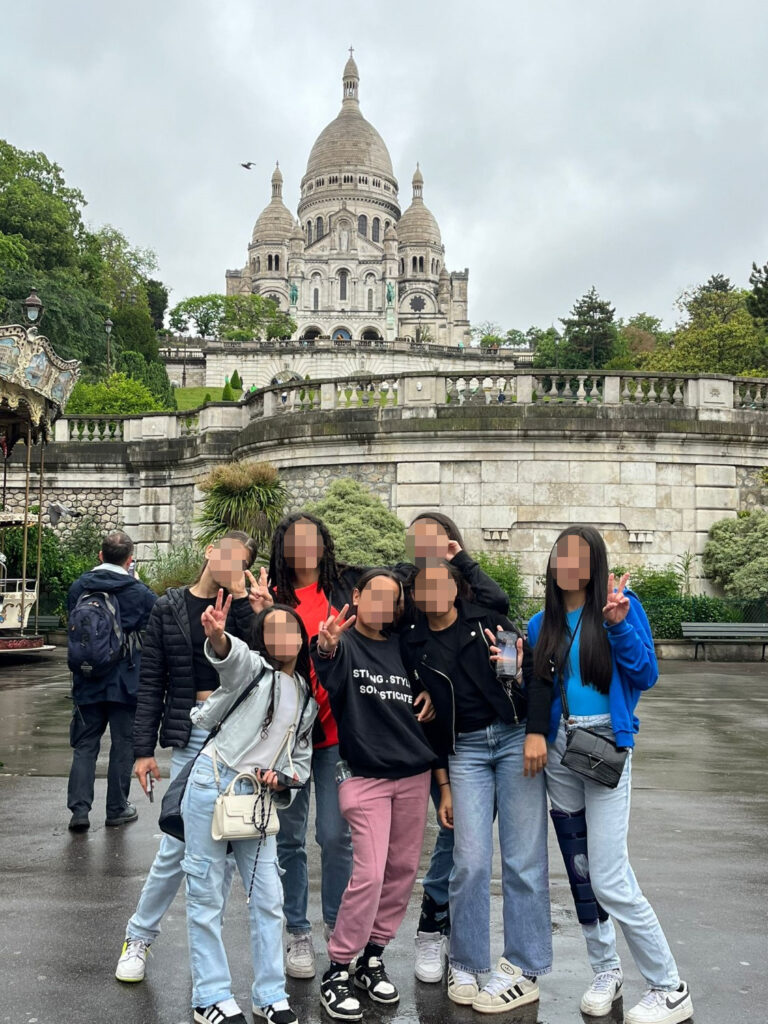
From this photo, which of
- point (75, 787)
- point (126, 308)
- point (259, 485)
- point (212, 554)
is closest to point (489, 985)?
point (212, 554)

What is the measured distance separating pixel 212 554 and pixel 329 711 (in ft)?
3.13

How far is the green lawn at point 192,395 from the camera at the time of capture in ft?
270

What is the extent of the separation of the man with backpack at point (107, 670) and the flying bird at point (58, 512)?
16.8 m

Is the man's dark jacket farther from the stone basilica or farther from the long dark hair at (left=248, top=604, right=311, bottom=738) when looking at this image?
the stone basilica

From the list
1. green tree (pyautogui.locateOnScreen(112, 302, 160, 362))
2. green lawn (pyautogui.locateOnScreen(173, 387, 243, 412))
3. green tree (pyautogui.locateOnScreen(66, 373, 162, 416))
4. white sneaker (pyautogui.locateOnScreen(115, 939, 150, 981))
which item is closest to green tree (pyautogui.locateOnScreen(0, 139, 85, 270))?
green tree (pyautogui.locateOnScreen(112, 302, 160, 362))

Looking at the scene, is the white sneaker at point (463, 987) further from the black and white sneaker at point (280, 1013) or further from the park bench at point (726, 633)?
the park bench at point (726, 633)

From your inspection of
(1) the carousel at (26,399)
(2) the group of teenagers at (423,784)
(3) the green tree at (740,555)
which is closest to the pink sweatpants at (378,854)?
(2) the group of teenagers at (423,784)

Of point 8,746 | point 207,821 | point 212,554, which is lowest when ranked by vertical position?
point 8,746

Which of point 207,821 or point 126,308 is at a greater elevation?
point 126,308

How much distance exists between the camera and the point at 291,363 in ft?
323

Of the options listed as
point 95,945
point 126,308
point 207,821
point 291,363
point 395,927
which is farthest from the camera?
point 291,363

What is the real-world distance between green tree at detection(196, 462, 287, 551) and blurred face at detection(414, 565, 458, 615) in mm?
15171

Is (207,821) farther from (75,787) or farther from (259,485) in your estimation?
(259,485)

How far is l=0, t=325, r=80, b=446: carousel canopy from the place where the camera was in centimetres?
1667
